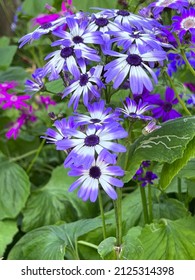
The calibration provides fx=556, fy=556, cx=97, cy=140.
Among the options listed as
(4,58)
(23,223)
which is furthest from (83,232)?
(4,58)

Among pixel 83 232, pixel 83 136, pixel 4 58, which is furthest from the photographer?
pixel 4 58

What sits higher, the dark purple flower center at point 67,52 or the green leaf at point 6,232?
the dark purple flower center at point 67,52

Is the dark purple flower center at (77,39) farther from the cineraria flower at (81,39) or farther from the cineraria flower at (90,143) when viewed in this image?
the cineraria flower at (90,143)

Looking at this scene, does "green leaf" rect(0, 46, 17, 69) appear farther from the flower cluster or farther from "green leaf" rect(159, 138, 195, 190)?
"green leaf" rect(159, 138, 195, 190)

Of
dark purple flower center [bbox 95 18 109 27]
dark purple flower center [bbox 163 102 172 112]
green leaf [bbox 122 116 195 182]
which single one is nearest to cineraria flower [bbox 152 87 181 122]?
dark purple flower center [bbox 163 102 172 112]

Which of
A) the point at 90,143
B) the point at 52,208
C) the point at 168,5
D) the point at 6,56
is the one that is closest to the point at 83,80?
the point at 90,143

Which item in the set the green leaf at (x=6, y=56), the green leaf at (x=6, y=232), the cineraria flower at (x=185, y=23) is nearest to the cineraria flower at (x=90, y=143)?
the cineraria flower at (x=185, y=23)

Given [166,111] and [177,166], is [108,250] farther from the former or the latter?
[166,111]
